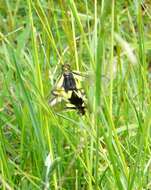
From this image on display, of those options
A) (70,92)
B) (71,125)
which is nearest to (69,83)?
(70,92)

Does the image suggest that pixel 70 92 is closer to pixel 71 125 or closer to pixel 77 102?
pixel 77 102

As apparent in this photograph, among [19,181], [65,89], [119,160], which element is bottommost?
[19,181]

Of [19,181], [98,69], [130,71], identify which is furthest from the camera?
[130,71]

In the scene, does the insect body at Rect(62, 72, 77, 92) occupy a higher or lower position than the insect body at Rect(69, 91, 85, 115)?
higher

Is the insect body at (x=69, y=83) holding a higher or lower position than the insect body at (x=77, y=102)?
higher

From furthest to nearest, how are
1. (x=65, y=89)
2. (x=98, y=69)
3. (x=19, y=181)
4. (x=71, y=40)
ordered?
1. (x=19, y=181)
2. (x=71, y=40)
3. (x=65, y=89)
4. (x=98, y=69)

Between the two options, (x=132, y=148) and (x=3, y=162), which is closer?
(x=3, y=162)

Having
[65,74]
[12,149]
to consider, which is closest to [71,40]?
[65,74]

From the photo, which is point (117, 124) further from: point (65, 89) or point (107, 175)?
point (65, 89)
